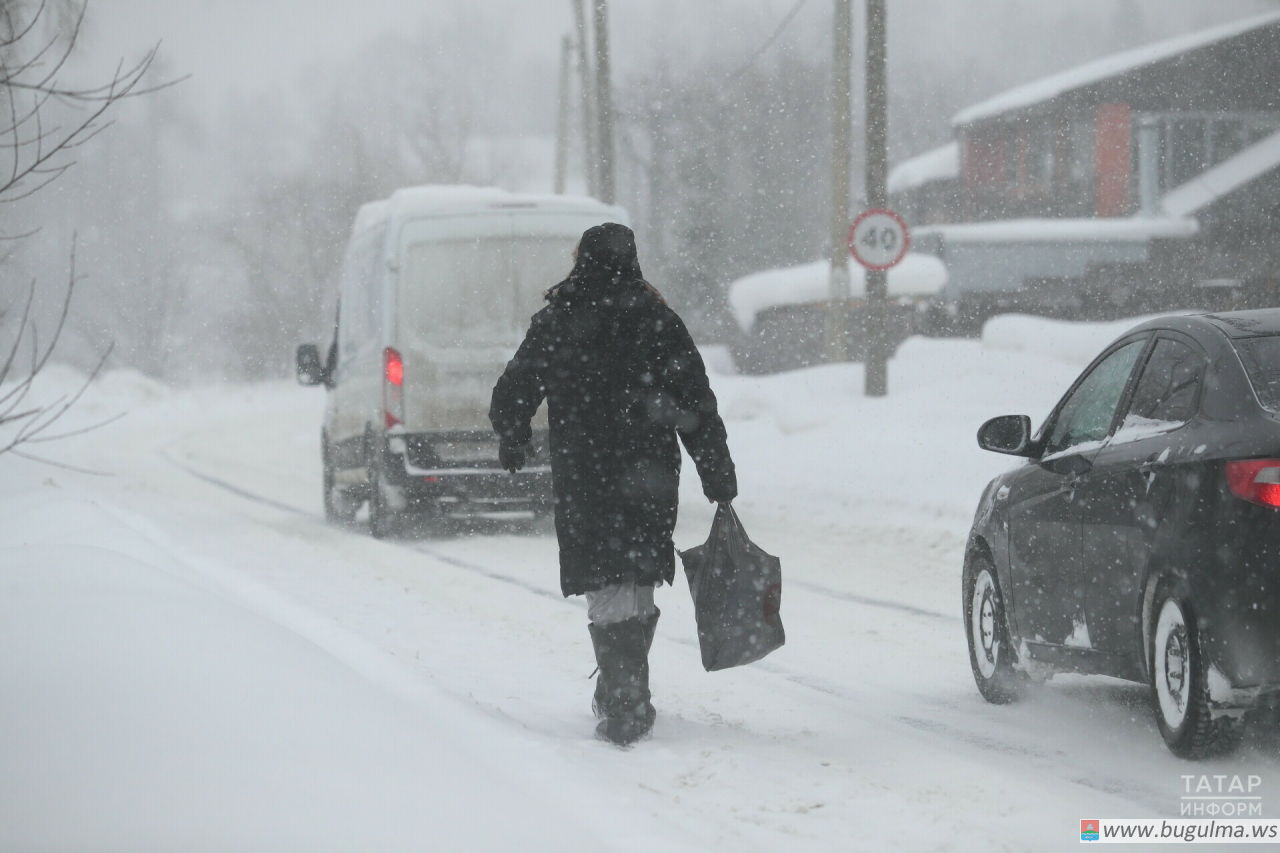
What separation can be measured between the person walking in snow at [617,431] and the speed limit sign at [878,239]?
11.1 m

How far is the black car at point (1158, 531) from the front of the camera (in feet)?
15.1

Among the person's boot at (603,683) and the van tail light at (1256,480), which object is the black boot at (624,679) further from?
the van tail light at (1256,480)

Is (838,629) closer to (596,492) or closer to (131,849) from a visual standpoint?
(596,492)

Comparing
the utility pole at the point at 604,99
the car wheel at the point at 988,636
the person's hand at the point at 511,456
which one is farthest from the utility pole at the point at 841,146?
the person's hand at the point at 511,456

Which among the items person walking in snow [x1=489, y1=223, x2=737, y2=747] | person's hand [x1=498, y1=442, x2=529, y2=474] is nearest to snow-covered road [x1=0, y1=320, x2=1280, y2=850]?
person walking in snow [x1=489, y1=223, x2=737, y2=747]

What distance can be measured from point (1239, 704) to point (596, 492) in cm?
214

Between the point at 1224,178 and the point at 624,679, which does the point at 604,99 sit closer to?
the point at 1224,178

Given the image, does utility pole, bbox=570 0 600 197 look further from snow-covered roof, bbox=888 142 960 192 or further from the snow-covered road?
the snow-covered road

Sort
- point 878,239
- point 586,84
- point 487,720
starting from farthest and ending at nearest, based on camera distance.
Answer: point 586,84
point 878,239
point 487,720

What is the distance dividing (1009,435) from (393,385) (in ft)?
24.3

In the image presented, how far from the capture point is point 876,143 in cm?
1738

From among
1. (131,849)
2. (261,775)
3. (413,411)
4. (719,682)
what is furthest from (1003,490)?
(413,411)

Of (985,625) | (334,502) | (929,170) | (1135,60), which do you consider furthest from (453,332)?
(929,170)

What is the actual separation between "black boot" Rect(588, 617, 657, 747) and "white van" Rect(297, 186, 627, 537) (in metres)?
7.11
